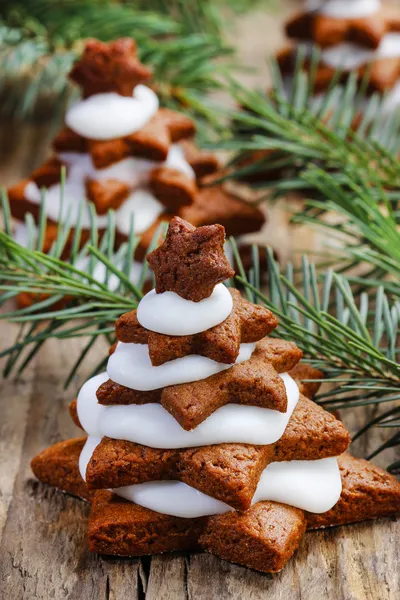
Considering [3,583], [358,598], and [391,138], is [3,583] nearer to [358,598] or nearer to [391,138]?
[358,598]

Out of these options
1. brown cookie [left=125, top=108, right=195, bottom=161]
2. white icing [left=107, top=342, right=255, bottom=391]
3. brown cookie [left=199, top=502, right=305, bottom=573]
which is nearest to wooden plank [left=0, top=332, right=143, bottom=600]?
brown cookie [left=199, top=502, right=305, bottom=573]

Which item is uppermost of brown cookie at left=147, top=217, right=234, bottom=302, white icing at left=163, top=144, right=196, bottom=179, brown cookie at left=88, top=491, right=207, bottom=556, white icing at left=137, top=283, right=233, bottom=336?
brown cookie at left=147, top=217, right=234, bottom=302

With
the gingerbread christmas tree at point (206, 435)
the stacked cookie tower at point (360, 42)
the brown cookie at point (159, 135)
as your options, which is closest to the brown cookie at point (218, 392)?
the gingerbread christmas tree at point (206, 435)

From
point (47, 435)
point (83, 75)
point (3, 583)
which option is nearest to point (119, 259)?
point (47, 435)

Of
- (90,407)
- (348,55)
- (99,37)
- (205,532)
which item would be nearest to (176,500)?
(205,532)

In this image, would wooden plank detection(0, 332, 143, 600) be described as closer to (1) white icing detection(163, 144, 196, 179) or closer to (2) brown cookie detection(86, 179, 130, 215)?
(2) brown cookie detection(86, 179, 130, 215)

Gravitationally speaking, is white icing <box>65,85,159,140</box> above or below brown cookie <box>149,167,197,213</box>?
above

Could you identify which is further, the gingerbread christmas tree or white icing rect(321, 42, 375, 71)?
white icing rect(321, 42, 375, 71)
